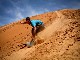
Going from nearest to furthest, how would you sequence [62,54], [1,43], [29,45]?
[62,54]
[29,45]
[1,43]

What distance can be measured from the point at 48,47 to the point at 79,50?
5.97ft

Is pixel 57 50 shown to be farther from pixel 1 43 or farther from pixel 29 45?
pixel 1 43

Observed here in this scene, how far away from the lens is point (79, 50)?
5.71 m

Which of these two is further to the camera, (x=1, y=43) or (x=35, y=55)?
(x=1, y=43)

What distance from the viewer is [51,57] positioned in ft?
19.9

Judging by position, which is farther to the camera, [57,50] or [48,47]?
[48,47]

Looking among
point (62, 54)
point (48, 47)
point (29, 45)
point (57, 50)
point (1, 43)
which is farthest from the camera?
point (1, 43)

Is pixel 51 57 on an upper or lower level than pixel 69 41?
lower

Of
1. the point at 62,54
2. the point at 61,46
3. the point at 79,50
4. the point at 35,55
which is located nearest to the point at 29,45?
the point at 35,55

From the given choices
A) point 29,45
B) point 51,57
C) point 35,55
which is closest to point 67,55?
point 51,57

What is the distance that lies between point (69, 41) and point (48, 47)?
1.06 meters

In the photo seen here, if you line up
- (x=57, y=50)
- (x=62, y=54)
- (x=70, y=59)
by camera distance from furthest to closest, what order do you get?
(x=57, y=50) → (x=62, y=54) → (x=70, y=59)

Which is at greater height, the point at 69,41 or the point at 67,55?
the point at 69,41

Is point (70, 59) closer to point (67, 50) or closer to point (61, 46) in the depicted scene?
point (67, 50)
